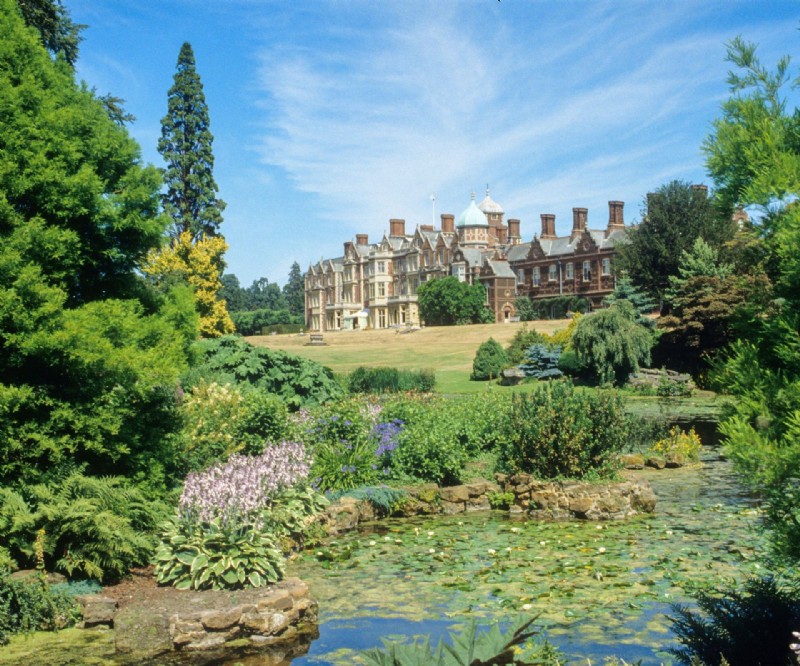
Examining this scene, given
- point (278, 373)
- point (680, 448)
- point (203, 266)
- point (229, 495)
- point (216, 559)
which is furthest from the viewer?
point (203, 266)

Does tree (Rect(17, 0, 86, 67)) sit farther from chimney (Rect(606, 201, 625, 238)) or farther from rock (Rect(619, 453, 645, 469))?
chimney (Rect(606, 201, 625, 238))

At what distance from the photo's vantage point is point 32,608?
7.29 meters

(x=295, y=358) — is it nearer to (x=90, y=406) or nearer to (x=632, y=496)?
(x=632, y=496)

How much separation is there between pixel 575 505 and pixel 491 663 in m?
9.45

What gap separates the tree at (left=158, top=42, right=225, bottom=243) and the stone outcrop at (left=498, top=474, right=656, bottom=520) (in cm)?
3501

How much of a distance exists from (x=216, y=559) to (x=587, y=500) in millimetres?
6120

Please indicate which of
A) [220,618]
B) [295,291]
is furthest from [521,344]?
[295,291]

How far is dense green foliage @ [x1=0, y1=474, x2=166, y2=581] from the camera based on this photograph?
7.77m

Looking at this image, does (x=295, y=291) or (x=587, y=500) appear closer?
(x=587, y=500)

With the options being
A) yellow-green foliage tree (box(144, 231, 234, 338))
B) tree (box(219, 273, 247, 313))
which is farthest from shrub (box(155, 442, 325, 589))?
tree (box(219, 273, 247, 313))

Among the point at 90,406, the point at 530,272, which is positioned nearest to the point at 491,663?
the point at 90,406

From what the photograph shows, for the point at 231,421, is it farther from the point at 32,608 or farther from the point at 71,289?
the point at 32,608

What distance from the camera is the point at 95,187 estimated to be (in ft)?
28.7

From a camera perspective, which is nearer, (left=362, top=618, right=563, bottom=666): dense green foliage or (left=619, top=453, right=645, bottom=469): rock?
(left=362, top=618, right=563, bottom=666): dense green foliage
